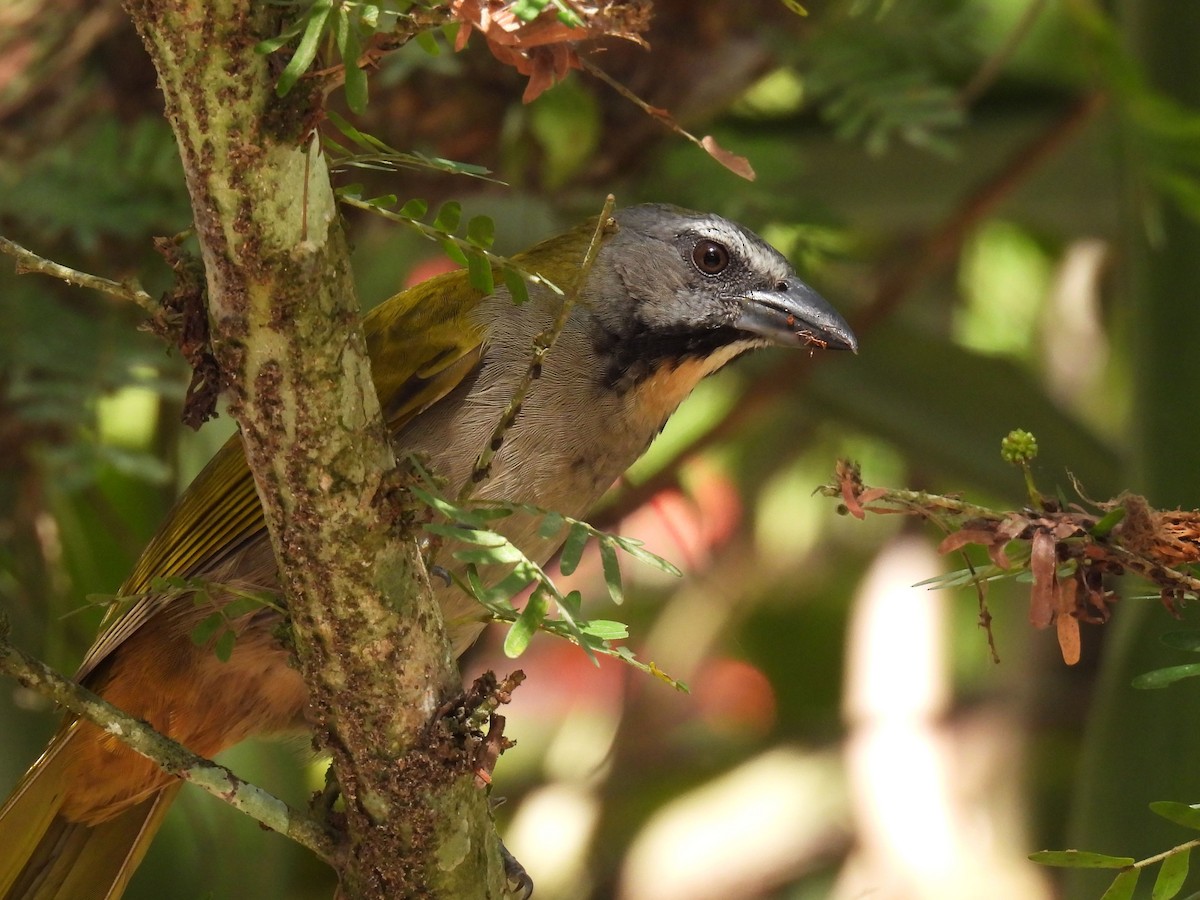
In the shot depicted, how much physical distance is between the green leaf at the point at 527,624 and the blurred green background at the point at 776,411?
1465 millimetres

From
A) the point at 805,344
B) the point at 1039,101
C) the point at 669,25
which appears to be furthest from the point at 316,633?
the point at 1039,101

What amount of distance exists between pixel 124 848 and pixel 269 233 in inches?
55.1

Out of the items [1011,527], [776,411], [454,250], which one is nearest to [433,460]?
[454,250]

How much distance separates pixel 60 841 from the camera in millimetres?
2471

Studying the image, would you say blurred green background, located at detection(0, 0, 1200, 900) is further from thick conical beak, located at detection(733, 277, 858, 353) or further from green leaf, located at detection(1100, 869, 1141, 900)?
green leaf, located at detection(1100, 869, 1141, 900)

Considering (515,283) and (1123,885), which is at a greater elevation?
(515,283)

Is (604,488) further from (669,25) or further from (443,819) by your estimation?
(669,25)

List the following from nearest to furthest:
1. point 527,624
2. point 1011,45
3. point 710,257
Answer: point 527,624, point 710,257, point 1011,45

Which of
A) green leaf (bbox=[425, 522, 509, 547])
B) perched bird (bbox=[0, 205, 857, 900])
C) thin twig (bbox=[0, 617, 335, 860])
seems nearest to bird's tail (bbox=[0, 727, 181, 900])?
perched bird (bbox=[0, 205, 857, 900])

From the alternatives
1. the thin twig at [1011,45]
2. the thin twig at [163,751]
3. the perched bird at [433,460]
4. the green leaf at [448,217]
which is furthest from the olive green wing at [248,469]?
the thin twig at [1011,45]

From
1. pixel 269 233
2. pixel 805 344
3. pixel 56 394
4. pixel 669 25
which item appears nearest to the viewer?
pixel 269 233

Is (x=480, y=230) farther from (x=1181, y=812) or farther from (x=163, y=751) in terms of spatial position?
(x=1181, y=812)

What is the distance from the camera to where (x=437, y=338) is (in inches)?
98.3

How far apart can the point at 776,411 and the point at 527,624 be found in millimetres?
3359
